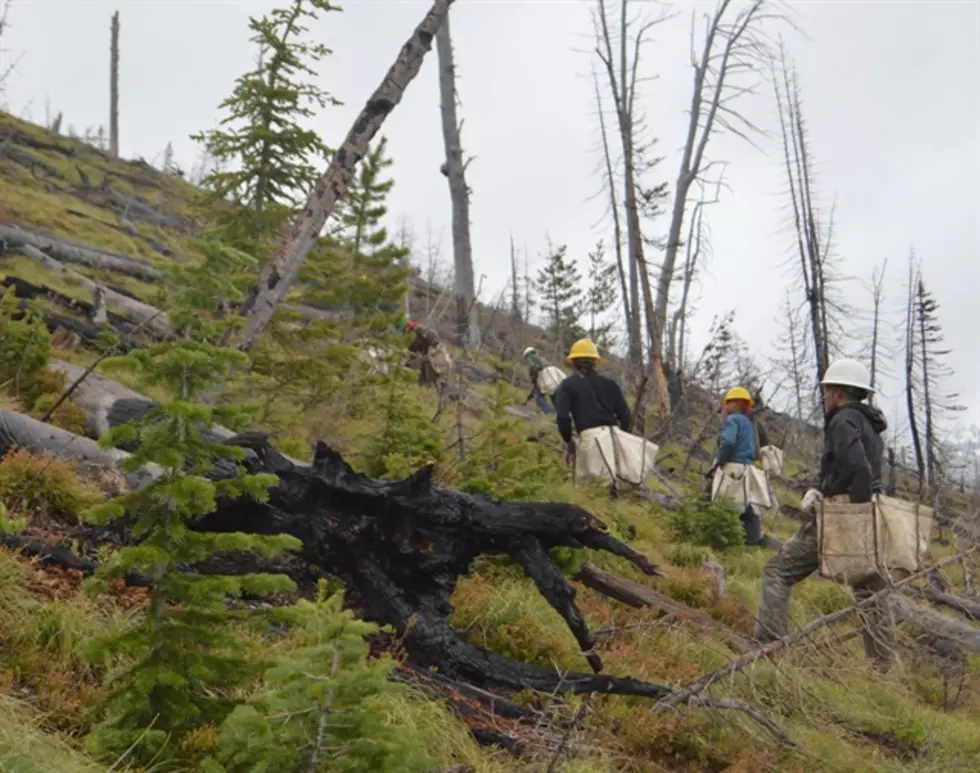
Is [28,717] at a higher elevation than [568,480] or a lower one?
lower

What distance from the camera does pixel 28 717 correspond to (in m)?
3.01

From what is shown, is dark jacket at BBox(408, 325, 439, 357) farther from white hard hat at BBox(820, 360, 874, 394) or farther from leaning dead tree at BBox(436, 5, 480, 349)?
white hard hat at BBox(820, 360, 874, 394)

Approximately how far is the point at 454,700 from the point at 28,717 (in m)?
1.96

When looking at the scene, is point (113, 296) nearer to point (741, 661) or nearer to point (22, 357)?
point (22, 357)

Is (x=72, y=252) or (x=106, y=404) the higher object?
(x=72, y=252)

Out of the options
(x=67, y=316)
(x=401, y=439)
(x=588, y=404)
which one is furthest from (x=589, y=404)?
(x=67, y=316)

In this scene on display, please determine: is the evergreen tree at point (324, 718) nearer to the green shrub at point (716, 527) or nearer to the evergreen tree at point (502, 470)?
the evergreen tree at point (502, 470)

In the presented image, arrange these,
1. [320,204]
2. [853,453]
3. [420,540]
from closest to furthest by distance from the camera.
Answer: [420,540], [853,453], [320,204]

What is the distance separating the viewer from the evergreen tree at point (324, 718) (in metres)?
2.47

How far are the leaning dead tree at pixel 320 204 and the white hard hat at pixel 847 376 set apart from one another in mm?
5127

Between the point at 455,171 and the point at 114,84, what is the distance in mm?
31435

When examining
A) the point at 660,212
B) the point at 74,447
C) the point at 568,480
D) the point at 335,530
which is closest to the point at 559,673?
the point at 335,530

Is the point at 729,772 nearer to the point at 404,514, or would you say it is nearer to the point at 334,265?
the point at 404,514

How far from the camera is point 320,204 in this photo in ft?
27.5
